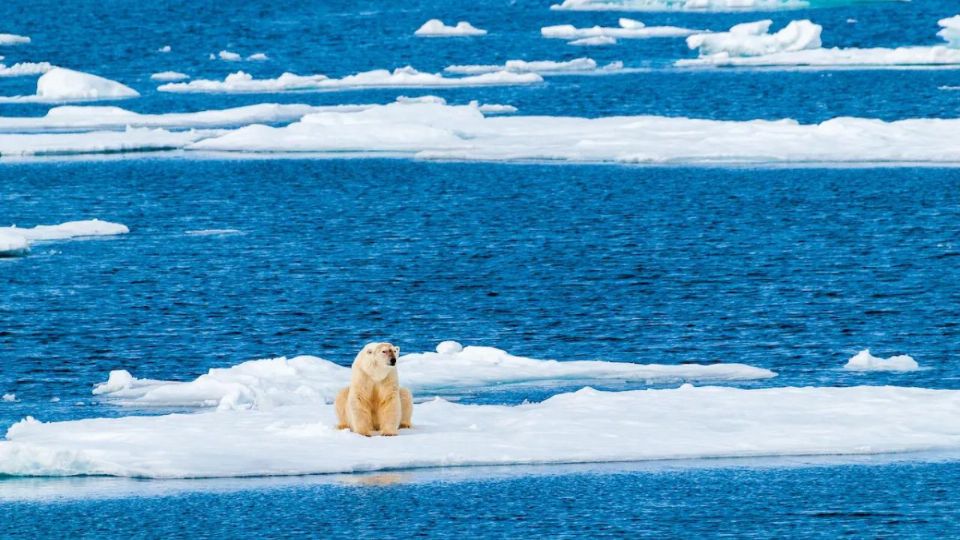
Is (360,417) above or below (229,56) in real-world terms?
below

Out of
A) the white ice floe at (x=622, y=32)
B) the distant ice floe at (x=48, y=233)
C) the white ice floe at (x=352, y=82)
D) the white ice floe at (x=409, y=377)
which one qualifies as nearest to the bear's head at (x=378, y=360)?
the white ice floe at (x=409, y=377)

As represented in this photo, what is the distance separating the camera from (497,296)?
27.4 metres

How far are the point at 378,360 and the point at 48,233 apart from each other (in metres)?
19.4

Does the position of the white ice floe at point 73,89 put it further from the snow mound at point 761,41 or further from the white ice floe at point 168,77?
the snow mound at point 761,41

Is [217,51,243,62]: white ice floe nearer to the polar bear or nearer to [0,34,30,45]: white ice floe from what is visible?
[0,34,30,45]: white ice floe

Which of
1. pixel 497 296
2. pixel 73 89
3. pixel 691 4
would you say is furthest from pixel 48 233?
pixel 691 4

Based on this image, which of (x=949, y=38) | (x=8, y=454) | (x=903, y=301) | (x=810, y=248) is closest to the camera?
(x=8, y=454)

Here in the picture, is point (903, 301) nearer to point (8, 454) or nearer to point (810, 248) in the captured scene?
point (810, 248)

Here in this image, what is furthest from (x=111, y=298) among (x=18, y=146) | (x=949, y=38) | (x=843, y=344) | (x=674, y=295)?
(x=949, y=38)

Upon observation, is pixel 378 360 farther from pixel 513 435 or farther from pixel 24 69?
pixel 24 69

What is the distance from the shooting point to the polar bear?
15.0m

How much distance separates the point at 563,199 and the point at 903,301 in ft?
41.0

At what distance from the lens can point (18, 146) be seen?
4662 cm

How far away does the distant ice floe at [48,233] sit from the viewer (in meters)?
31.1
